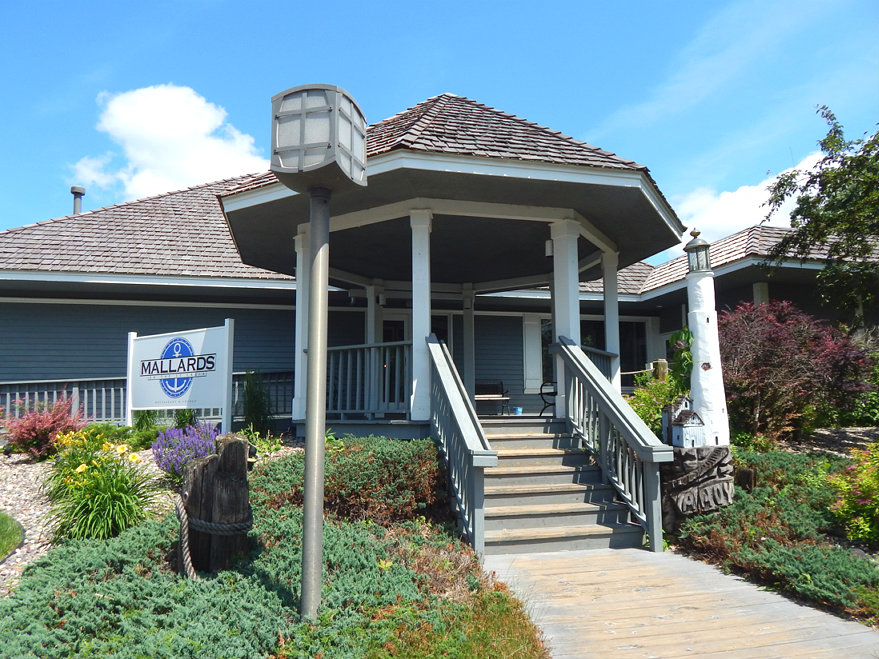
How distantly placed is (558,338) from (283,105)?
A: 15.8ft

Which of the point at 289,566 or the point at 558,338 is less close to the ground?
the point at 558,338

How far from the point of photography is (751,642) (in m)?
3.41

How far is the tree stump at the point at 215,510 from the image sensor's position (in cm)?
400

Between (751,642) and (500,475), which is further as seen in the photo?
(500,475)

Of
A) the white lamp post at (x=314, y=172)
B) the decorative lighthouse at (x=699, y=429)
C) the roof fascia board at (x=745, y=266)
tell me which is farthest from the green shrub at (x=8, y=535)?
the roof fascia board at (x=745, y=266)

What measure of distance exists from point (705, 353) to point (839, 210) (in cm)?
609

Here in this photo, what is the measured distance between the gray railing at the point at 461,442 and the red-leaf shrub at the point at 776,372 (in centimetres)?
437

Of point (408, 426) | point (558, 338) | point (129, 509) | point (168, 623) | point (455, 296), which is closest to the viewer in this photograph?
point (168, 623)

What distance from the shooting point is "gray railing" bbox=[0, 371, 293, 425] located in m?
9.45

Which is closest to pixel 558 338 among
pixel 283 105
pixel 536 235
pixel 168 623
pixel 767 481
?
pixel 536 235

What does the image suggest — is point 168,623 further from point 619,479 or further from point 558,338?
point 558,338

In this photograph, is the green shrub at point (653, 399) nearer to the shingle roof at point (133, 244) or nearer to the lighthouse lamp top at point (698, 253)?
the lighthouse lamp top at point (698, 253)

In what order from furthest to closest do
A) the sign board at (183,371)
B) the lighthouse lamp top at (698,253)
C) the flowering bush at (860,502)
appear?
the sign board at (183,371) → the lighthouse lamp top at (698,253) → the flowering bush at (860,502)

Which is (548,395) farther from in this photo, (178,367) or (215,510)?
(215,510)
